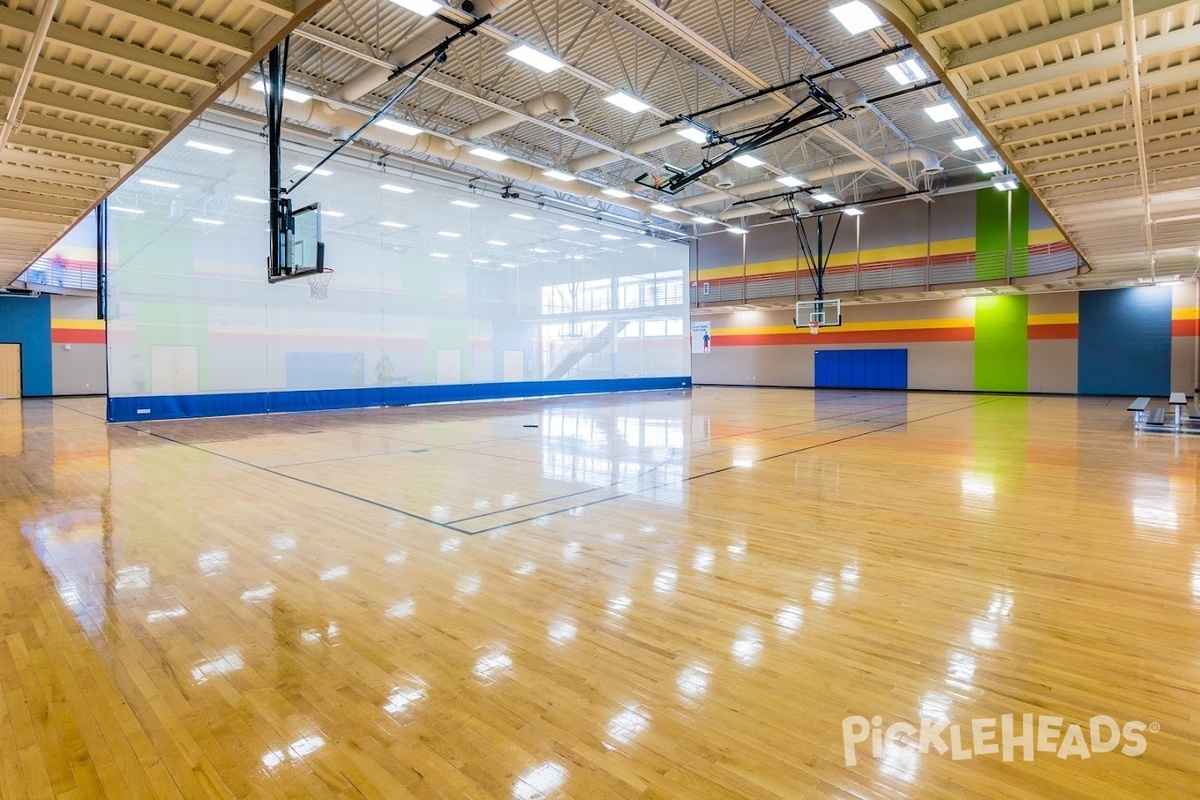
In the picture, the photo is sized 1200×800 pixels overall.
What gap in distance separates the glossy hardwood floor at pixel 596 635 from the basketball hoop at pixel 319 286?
30.7ft

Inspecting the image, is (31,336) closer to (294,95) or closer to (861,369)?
(294,95)

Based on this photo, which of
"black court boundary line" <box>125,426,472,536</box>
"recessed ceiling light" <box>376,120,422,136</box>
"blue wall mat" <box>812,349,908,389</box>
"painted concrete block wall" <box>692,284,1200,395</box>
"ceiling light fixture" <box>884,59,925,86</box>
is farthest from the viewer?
"blue wall mat" <box>812,349,908,389</box>

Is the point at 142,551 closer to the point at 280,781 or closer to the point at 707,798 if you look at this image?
the point at 280,781

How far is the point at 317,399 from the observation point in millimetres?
16344

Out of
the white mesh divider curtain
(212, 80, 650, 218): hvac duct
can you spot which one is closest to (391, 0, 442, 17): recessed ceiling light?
(212, 80, 650, 218): hvac duct

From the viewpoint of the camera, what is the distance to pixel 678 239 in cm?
2775

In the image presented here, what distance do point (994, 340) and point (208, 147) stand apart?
2546 cm

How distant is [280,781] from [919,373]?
26970mm

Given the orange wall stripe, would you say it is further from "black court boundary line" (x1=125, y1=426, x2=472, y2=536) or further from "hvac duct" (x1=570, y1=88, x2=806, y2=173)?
"black court boundary line" (x1=125, y1=426, x2=472, y2=536)

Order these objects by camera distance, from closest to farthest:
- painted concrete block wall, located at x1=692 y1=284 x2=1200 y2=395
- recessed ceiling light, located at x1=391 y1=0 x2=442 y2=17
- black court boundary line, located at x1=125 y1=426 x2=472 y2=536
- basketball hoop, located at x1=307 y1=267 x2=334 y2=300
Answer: black court boundary line, located at x1=125 y1=426 x2=472 y2=536
recessed ceiling light, located at x1=391 y1=0 x2=442 y2=17
basketball hoop, located at x1=307 y1=267 x2=334 y2=300
painted concrete block wall, located at x1=692 y1=284 x2=1200 y2=395

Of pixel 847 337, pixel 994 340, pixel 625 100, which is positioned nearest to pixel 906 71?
pixel 625 100

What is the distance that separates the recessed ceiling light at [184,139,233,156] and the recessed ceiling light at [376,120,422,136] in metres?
4.15

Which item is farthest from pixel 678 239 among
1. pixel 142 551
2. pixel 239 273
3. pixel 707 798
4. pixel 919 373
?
pixel 707 798

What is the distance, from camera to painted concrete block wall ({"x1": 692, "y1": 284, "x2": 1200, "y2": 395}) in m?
20.6
